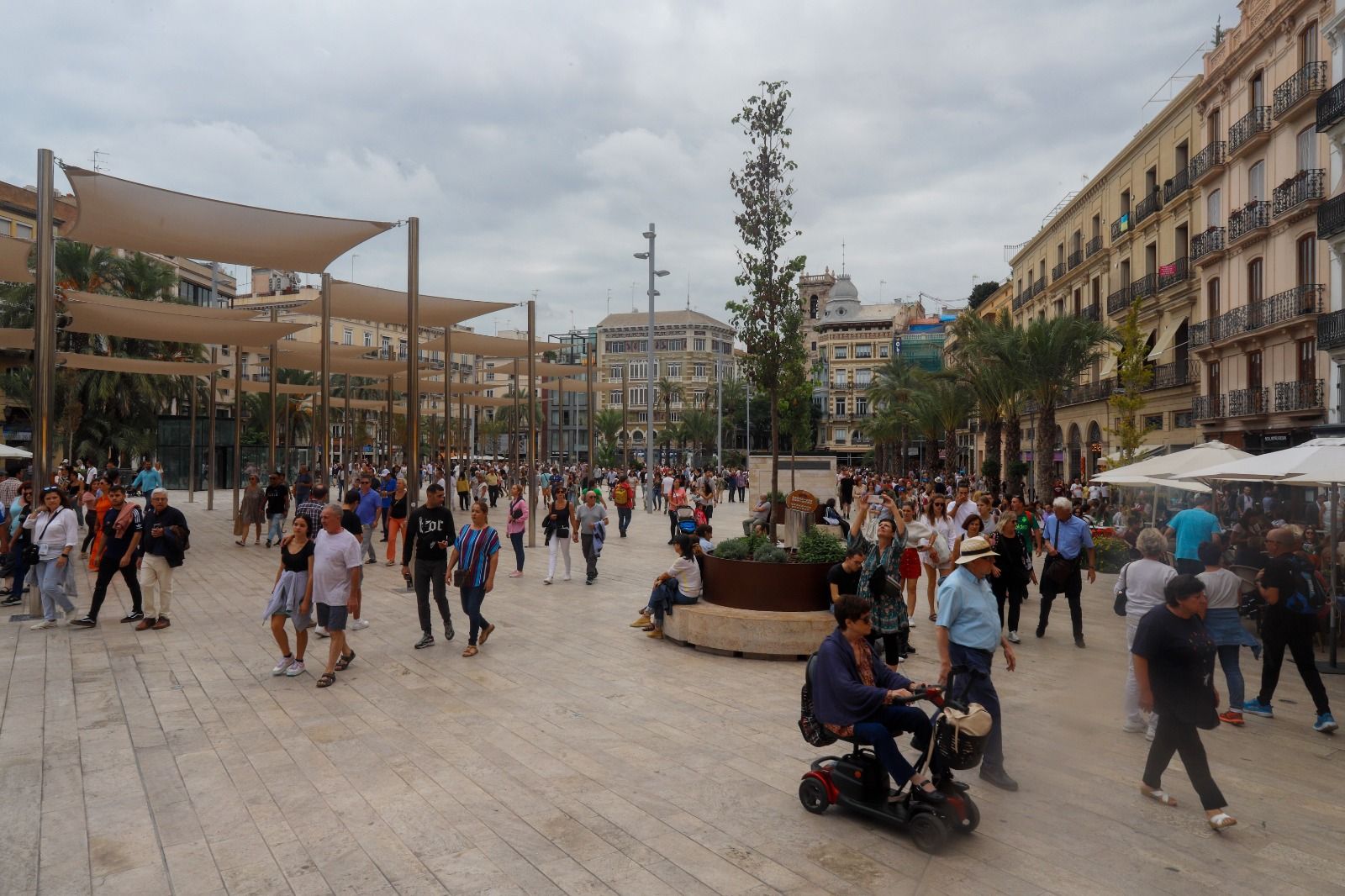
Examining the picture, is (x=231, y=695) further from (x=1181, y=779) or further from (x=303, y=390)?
(x=303, y=390)

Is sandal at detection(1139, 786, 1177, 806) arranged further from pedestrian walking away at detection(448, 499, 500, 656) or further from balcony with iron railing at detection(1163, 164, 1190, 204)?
balcony with iron railing at detection(1163, 164, 1190, 204)

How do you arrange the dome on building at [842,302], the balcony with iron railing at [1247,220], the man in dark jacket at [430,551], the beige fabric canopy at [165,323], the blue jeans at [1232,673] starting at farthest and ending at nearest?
the dome on building at [842,302] < the balcony with iron railing at [1247,220] < the beige fabric canopy at [165,323] < the man in dark jacket at [430,551] < the blue jeans at [1232,673]

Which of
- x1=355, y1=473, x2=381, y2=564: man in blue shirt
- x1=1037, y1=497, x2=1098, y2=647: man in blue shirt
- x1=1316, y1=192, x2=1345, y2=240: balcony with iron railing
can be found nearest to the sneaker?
x1=1037, y1=497, x2=1098, y2=647: man in blue shirt

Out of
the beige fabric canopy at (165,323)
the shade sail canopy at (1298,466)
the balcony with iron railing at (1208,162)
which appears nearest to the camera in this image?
the shade sail canopy at (1298,466)

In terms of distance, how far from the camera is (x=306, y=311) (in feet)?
55.4

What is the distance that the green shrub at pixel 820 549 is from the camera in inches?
338

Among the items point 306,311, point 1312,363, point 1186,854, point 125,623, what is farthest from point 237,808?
point 1312,363

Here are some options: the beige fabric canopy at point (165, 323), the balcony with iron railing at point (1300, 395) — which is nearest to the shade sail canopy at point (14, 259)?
the beige fabric canopy at point (165, 323)

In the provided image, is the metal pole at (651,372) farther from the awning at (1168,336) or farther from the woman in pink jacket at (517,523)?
the awning at (1168,336)

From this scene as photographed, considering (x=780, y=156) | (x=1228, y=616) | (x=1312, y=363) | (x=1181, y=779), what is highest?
(x=780, y=156)

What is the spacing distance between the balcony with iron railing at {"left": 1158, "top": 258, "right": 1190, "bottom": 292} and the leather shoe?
29449 millimetres

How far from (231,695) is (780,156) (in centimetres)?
815

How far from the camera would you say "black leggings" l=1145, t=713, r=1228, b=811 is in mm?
4461

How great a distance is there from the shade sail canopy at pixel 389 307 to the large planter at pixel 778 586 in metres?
9.81
